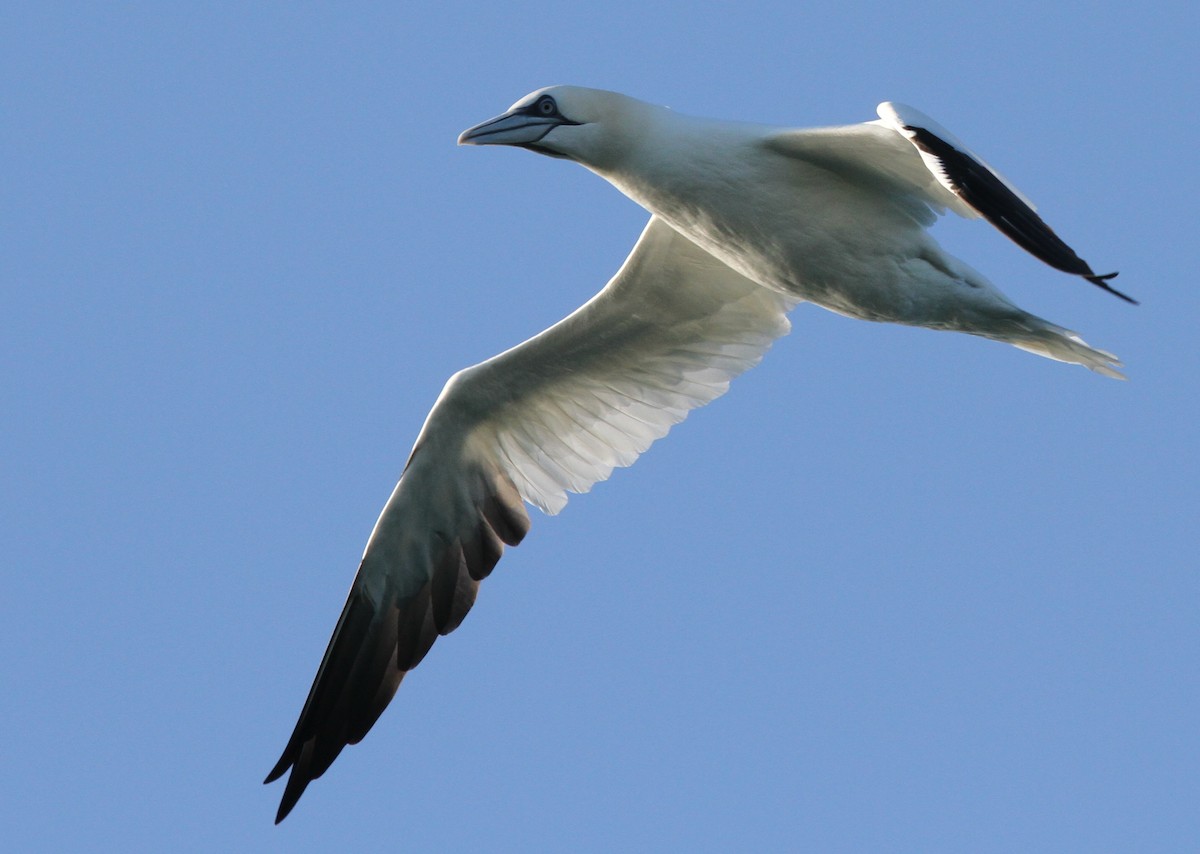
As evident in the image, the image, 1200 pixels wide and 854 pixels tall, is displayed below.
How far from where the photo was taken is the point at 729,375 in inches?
494

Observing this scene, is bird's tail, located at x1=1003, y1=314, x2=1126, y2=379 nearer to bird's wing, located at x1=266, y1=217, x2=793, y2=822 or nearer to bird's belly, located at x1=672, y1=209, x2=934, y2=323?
bird's belly, located at x1=672, y1=209, x2=934, y2=323

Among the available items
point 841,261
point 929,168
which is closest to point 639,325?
point 841,261

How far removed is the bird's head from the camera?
10.3 metres

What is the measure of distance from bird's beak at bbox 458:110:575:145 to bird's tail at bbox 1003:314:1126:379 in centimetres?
285

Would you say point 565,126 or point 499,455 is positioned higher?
point 565,126

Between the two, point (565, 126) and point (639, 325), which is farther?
point (639, 325)

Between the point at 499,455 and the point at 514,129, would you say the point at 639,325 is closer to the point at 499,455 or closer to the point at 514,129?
the point at 499,455

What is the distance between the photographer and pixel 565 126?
34.1 feet

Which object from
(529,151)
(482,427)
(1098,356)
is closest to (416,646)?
(482,427)

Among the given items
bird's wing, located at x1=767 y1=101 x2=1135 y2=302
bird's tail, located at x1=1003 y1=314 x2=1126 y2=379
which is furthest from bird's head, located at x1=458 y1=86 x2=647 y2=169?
bird's tail, located at x1=1003 y1=314 x2=1126 y2=379

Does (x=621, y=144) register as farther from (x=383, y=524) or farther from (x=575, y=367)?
(x=383, y=524)

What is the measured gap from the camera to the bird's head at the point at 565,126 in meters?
10.3

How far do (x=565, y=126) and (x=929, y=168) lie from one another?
2.03 meters

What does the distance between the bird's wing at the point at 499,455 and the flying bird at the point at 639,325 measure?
0.01m
